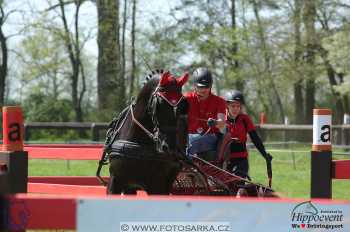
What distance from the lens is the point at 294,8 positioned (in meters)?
33.3

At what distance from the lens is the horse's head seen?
5953mm

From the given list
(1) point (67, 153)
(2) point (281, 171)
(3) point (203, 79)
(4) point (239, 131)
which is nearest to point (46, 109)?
(2) point (281, 171)

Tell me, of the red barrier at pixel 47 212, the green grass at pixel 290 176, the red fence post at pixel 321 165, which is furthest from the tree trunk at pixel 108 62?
the red barrier at pixel 47 212

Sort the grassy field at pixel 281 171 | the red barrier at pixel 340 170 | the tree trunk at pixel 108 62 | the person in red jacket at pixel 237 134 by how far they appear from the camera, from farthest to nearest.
Answer: the tree trunk at pixel 108 62 → the grassy field at pixel 281 171 → the person in red jacket at pixel 237 134 → the red barrier at pixel 340 170

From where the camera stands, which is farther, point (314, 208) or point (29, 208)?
point (314, 208)

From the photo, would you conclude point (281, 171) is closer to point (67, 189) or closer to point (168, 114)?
point (67, 189)

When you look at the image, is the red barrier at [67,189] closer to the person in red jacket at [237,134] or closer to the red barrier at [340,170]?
the person in red jacket at [237,134]

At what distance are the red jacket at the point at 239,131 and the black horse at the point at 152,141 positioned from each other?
146 cm

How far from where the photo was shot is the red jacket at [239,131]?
25.1 feet

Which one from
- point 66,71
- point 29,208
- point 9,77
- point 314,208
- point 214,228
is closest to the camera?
point 29,208

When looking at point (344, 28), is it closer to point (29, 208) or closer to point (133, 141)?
point (133, 141)

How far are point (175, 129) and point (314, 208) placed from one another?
2.03m

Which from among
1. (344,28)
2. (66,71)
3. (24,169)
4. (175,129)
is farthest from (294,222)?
(66,71)

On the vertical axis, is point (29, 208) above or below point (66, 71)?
below
